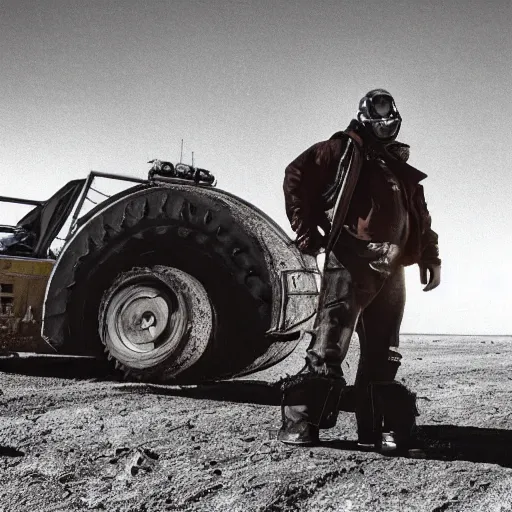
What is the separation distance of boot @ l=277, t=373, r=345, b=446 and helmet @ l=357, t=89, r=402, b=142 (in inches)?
47.0

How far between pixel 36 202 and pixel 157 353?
2260 millimetres

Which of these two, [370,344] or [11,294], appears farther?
[11,294]

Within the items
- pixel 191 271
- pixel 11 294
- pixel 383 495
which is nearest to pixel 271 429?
pixel 383 495

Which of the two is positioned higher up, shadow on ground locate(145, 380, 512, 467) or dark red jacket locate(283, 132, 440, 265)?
dark red jacket locate(283, 132, 440, 265)

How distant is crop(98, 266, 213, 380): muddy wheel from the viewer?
166 inches

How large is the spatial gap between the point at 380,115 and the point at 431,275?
86 cm

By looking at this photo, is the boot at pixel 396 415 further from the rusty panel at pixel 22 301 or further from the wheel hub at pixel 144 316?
the rusty panel at pixel 22 301

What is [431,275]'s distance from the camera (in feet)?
10.6

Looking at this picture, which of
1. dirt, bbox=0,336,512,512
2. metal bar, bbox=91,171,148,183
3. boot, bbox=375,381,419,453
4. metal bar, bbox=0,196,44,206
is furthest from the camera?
metal bar, bbox=0,196,44,206

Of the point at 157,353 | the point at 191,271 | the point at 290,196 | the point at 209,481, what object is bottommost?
the point at 209,481

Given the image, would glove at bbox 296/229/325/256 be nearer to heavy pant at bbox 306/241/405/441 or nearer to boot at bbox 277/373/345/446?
heavy pant at bbox 306/241/405/441

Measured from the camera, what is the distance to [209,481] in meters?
2.44

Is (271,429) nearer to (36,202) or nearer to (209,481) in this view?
(209,481)

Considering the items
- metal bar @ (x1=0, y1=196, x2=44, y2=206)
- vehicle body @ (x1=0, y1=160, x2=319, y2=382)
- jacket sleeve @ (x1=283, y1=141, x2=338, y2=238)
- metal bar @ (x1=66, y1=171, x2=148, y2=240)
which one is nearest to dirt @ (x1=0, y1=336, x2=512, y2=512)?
vehicle body @ (x1=0, y1=160, x2=319, y2=382)
